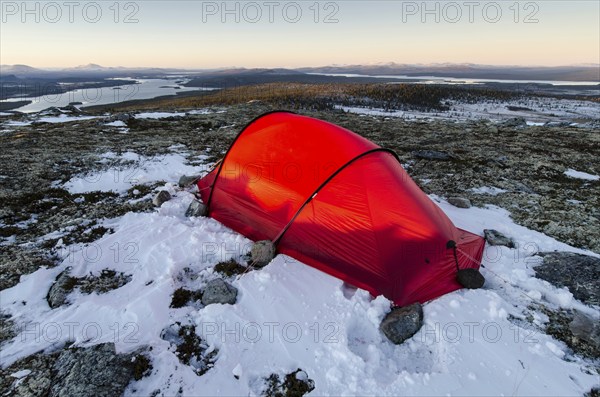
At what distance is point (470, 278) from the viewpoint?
5.62 meters

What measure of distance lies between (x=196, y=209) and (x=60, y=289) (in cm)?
329

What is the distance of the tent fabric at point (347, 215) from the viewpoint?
560cm

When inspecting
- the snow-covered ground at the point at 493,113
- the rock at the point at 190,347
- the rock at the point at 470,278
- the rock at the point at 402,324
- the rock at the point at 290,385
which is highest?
the snow-covered ground at the point at 493,113

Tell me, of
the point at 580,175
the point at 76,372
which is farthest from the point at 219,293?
the point at 580,175

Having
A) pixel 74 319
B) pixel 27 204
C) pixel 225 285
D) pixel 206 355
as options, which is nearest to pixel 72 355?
pixel 74 319

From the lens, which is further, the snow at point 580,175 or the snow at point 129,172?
the snow at point 580,175

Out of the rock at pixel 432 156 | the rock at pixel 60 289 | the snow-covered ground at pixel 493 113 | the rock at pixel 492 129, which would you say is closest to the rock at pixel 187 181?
the rock at pixel 60 289

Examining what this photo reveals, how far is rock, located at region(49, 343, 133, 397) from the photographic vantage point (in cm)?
372

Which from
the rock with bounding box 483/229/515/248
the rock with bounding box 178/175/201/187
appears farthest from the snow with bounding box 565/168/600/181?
the rock with bounding box 178/175/201/187

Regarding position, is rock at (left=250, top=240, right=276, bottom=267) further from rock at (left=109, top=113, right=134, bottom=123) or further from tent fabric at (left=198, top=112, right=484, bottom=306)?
rock at (left=109, top=113, right=134, bottom=123)

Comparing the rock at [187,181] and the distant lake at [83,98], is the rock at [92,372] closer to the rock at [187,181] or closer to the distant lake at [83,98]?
the rock at [187,181]

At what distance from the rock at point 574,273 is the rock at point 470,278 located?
1429mm

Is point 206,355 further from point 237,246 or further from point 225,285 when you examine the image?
point 237,246

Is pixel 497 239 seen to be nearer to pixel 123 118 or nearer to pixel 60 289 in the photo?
pixel 60 289
